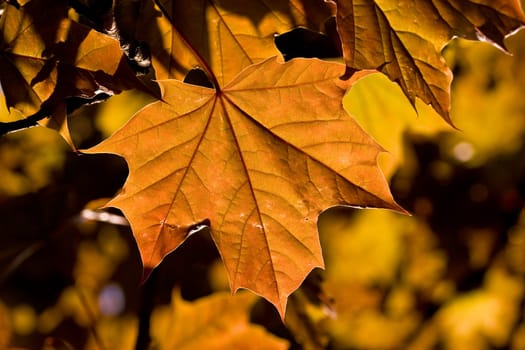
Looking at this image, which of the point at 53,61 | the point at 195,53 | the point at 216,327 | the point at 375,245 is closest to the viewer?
the point at 53,61

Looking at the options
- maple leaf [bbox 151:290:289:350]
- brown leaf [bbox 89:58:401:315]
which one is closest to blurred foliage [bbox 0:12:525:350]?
maple leaf [bbox 151:290:289:350]

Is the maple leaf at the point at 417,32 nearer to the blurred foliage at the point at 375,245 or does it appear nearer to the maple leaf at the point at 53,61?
the maple leaf at the point at 53,61

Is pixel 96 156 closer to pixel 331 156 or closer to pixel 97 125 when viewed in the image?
pixel 97 125

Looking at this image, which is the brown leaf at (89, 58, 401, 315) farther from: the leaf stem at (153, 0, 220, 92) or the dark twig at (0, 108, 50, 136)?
the dark twig at (0, 108, 50, 136)

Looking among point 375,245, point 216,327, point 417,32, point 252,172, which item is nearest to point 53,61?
point 252,172

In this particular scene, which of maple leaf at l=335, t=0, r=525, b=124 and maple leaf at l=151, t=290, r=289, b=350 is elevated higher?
maple leaf at l=335, t=0, r=525, b=124

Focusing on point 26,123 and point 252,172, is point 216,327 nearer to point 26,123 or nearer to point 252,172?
point 252,172
